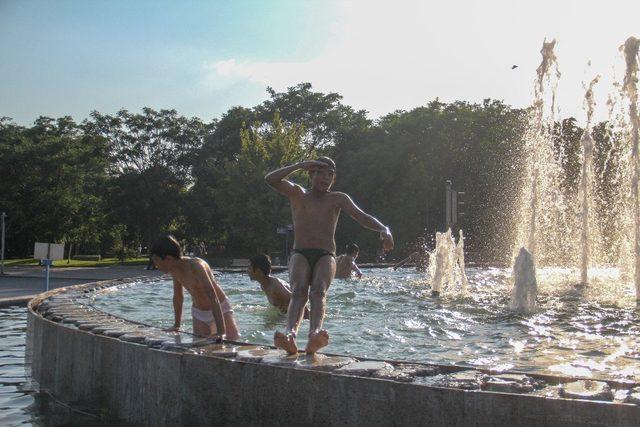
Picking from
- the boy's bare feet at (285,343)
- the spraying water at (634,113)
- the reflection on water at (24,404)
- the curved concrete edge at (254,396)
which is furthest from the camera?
the spraying water at (634,113)

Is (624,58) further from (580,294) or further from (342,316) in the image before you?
(342,316)

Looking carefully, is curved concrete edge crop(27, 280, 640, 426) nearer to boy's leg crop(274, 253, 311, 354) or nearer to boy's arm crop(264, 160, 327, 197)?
boy's leg crop(274, 253, 311, 354)

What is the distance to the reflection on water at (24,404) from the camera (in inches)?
213

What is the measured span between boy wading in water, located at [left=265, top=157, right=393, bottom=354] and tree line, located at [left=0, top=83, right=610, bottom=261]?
3156cm

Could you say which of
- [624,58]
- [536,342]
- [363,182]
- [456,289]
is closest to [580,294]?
[456,289]

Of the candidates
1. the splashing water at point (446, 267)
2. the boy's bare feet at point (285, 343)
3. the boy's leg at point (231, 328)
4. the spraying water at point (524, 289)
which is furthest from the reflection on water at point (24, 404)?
the splashing water at point (446, 267)

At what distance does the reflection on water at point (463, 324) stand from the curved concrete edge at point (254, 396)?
94.6 inches

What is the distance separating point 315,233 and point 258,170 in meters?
32.7

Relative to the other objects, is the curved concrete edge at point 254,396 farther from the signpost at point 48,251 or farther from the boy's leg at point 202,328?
the signpost at point 48,251

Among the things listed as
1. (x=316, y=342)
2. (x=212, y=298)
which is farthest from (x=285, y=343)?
(x=212, y=298)

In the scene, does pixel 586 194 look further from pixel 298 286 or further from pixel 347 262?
pixel 298 286

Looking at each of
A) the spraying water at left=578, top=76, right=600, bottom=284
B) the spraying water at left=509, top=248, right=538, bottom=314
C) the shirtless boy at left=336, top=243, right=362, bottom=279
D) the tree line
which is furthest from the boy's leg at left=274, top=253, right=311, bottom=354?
the tree line

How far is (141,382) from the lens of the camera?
5.03 metres

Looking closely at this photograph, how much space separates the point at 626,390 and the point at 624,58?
49.3 ft
